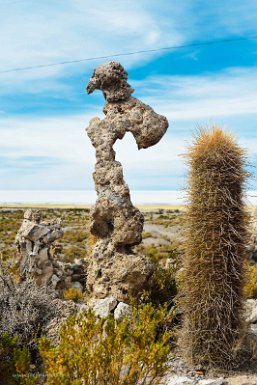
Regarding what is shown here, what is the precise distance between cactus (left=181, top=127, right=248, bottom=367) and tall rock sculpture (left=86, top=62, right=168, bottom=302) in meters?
1.04

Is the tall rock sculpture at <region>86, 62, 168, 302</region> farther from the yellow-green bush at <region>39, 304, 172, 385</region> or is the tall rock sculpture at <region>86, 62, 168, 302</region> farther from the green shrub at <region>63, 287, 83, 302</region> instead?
the yellow-green bush at <region>39, 304, 172, 385</region>

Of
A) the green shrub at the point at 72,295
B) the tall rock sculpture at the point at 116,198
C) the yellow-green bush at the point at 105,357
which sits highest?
the tall rock sculpture at the point at 116,198

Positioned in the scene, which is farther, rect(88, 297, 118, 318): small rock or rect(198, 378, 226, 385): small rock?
rect(88, 297, 118, 318): small rock

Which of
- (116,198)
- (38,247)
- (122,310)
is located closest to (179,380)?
(122,310)

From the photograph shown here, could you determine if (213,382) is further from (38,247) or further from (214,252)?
(38,247)

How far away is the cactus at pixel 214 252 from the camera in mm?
6312

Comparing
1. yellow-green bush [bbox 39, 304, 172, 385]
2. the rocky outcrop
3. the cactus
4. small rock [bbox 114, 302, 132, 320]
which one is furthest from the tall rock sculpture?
yellow-green bush [bbox 39, 304, 172, 385]

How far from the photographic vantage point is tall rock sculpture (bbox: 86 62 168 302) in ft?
24.3

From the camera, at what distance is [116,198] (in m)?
7.53

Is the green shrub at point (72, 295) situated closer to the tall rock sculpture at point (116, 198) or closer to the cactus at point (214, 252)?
the tall rock sculpture at point (116, 198)

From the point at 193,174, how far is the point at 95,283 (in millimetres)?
2169

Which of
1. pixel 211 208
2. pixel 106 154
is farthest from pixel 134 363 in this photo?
pixel 106 154

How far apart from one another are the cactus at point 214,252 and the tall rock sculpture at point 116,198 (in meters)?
1.04

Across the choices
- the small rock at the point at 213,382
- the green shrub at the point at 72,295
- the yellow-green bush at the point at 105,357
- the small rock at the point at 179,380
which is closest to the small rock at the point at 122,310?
the small rock at the point at 179,380
